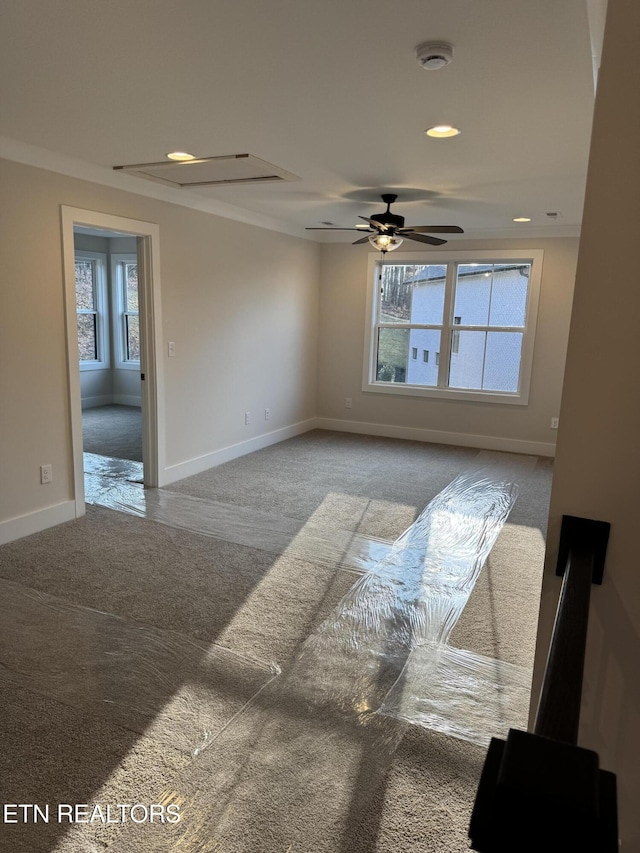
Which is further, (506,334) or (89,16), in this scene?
(506,334)

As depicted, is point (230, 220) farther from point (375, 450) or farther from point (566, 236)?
point (566, 236)

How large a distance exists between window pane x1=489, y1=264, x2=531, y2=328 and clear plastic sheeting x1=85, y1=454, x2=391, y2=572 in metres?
3.58

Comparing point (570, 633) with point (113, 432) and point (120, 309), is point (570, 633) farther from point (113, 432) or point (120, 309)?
point (120, 309)

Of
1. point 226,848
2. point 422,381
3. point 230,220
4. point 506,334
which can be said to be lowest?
point 226,848

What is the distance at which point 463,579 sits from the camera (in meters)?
3.37

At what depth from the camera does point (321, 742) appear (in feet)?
6.68

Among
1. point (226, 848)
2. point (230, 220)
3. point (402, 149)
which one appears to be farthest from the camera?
point (230, 220)

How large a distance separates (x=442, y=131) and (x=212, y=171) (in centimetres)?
166

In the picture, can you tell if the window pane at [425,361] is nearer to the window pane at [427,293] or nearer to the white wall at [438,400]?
the window pane at [427,293]

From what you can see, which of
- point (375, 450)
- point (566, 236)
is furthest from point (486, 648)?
point (566, 236)

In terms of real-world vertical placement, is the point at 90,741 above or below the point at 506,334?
below

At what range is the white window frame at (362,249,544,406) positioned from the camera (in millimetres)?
6141

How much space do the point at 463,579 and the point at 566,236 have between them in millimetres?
4157

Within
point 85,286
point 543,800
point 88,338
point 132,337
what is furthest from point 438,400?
point 543,800
